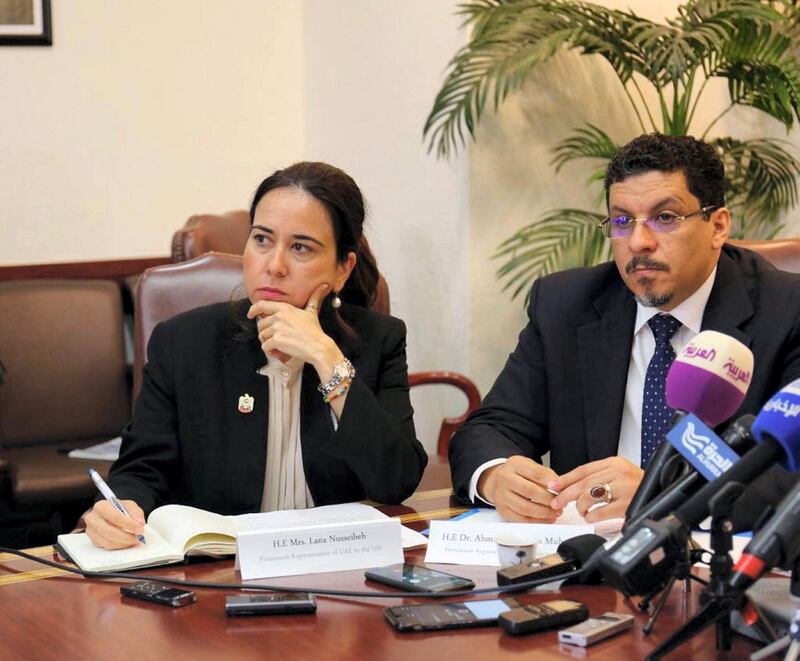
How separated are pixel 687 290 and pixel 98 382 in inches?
101

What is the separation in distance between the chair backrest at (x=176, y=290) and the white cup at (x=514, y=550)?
137cm

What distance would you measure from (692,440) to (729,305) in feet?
3.77

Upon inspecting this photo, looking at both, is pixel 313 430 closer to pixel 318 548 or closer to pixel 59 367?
pixel 318 548

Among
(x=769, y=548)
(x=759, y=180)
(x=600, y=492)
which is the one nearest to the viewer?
(x=769, y=548)

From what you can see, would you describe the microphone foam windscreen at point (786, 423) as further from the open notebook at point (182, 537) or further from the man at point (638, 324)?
the man at point (638, 324)

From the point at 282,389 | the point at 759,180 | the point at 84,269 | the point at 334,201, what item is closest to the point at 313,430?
the point at 282,389

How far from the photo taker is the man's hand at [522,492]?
209 cm

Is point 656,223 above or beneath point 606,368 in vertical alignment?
above

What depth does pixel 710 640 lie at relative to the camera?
4.92 ft

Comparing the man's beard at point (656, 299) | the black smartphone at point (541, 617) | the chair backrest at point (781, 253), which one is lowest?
the black smartphone at point (541, 617)

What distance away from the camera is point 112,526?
196 centimetres

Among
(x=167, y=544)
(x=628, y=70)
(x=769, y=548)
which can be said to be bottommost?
(x=167, y=544)

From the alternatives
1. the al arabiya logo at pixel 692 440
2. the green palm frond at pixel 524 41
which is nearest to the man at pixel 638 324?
the al arabiya logo at pixel 692 440

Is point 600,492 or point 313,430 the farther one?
point 313,430
